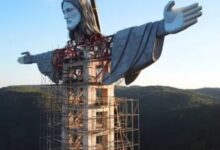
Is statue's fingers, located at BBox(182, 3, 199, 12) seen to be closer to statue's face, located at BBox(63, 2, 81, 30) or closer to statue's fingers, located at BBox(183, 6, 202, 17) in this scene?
statue's fingers, located at BBox(183, 6, 202, 17)

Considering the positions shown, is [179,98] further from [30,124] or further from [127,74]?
[127,74]

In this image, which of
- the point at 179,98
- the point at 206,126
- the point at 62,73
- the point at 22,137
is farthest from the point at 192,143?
the point at 62,73

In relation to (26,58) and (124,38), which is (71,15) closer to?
(124,38)

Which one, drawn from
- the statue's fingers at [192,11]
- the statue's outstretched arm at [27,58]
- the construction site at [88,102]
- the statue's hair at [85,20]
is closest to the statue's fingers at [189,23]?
the statue's fingers at [192,11]

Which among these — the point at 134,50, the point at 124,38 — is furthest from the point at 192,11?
the point at 124,38

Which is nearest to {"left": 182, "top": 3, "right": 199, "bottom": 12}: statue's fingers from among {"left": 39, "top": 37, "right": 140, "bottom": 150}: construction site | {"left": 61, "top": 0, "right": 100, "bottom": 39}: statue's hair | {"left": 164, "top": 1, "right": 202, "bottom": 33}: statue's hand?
{"left": 164, "top": 1, "right": 202, "bottom": 33}: statue's hand

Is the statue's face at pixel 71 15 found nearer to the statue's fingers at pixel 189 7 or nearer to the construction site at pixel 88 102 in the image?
the construction site at pixel 88 102
